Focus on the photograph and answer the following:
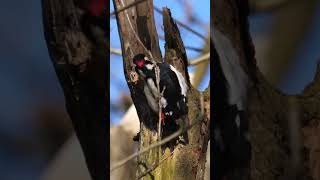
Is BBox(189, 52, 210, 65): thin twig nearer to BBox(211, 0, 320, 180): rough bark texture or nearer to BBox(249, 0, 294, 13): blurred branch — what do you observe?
BBox(211, 0, 320, 180): rough bark texture

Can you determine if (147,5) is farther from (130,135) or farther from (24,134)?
(24,134)

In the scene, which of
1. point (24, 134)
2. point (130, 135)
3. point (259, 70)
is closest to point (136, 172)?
point (130, 135)

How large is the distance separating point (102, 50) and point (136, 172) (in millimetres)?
373

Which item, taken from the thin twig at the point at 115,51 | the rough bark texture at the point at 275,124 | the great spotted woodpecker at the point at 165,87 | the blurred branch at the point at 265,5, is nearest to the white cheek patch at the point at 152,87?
the great spotted woodpecker at the point at 165,87

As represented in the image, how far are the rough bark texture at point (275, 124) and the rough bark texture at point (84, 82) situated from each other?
42 centimetres

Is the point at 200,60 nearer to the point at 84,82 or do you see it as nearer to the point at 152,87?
the point at 152,87

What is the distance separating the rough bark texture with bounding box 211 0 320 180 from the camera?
64.5 inches

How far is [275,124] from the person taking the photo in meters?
1.65

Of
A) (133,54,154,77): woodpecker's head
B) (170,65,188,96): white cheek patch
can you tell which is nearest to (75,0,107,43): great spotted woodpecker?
(133,54,154,77): woodpecker's head

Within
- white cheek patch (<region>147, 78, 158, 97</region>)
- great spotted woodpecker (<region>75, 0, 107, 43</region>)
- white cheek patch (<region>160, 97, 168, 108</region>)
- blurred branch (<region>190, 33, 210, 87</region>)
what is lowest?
white cheek patch (<region>160, 97, 168, 108</region>)

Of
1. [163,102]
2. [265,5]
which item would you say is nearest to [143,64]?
[163,102]

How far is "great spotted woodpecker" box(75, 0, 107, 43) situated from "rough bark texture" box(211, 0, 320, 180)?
14.9 inches

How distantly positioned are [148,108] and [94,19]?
12.0 inches

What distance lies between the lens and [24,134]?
1.58 m
